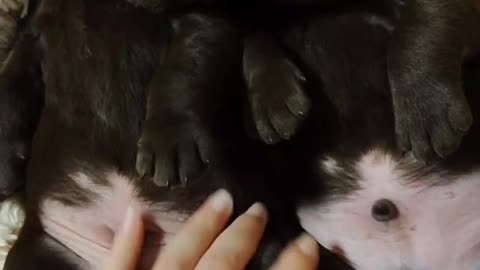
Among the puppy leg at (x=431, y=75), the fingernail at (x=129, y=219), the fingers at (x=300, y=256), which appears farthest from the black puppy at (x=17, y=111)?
the puppy leg at (x=431, y=75)

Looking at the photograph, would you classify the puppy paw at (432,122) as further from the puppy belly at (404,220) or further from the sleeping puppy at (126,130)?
the sleeping puppy at (126,130)

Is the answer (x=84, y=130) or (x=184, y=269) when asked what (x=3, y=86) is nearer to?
(x=84, y=130)

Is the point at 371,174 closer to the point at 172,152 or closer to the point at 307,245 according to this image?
the point at 307,245

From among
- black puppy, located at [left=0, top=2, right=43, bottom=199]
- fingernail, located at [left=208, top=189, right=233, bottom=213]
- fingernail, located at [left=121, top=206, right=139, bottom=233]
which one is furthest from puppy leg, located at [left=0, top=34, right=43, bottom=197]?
fingernail, located at [left=208, top=189, right=233, bottom=213]

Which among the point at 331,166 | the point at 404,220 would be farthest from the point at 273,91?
the point at 404,220

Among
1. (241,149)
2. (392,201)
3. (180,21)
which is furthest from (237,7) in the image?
(392,201)
